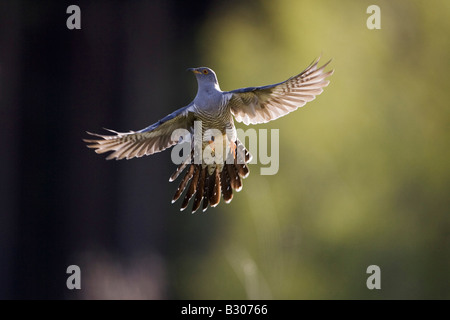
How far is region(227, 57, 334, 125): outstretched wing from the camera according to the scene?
4238 millimetres

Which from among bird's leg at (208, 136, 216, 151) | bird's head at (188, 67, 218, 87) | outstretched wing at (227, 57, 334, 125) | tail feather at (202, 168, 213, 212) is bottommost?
tail feather at (202, 168, 213, 212)

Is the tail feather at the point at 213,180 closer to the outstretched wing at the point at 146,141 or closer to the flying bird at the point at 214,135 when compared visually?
the flying bird at the point at 214,135

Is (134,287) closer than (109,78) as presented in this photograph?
Yes

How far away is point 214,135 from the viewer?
4.32 meters

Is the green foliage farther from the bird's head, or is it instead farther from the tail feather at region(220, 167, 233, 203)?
the bird's head

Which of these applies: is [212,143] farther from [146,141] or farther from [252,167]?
[252,167]

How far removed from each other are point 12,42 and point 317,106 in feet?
17.8

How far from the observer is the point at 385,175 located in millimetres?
7906

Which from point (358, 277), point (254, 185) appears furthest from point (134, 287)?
point (358, 277)

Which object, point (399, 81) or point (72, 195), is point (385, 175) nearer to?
point (399, 81)

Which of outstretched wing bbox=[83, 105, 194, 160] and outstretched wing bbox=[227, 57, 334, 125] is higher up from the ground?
outstretched wing bbox=[227, 57, 334, 125]

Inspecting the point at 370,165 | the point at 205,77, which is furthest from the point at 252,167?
the point at 205,77

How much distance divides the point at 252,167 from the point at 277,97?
417 cm

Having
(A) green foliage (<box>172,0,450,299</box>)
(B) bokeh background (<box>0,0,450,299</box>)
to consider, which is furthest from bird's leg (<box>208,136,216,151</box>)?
(A) green foliage (<box>172,0,450,299</box>)
